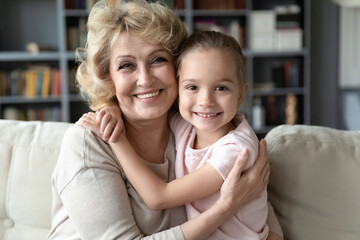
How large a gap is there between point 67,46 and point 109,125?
3572 mm

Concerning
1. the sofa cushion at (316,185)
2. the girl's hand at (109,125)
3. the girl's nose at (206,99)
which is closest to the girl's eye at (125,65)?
the girl's hand at (109,125)

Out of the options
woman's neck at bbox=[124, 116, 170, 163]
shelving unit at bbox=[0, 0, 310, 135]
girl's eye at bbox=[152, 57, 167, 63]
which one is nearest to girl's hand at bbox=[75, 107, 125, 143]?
woman's neck at bbox=[124, 116, 170, 163]

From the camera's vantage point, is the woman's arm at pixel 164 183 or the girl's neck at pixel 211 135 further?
the girl's neck at pixel 211 135

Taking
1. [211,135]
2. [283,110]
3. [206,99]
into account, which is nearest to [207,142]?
[211,135]

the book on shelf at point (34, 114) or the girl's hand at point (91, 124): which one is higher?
the girl's hand at point (91, 124)

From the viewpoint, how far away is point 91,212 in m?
1.20

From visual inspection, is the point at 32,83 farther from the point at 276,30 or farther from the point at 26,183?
the point at 26,183

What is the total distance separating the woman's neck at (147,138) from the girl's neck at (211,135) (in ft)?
0.47

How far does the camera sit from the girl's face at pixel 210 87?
4.32 feet

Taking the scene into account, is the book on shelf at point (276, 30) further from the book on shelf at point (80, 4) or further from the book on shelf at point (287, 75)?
the book on shelf at point (80, 4)

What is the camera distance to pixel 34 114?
4.75 metres

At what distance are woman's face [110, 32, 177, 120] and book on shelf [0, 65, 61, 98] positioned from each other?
11.3 ft

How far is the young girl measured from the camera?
4.14 ft

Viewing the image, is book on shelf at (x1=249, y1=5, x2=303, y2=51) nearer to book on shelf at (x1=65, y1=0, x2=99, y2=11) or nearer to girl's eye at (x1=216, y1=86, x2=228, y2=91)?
book on shelf at (x1=65, y1=0, x2=99, y2=11)
